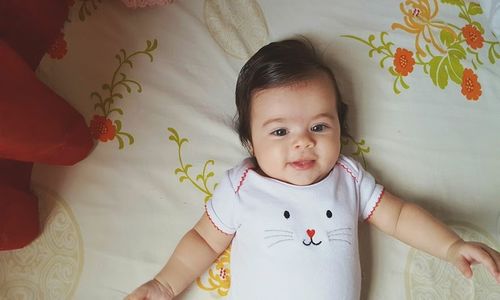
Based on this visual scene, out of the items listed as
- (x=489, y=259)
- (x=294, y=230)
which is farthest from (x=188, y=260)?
(x=489, y=259)

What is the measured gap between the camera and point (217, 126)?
1088 mm

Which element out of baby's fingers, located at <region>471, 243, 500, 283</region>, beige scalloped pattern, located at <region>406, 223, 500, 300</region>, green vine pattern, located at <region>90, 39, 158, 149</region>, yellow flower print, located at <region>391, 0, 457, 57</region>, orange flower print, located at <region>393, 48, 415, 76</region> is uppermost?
yellow flower print, located at <region>391, 0, 457, 57</region>

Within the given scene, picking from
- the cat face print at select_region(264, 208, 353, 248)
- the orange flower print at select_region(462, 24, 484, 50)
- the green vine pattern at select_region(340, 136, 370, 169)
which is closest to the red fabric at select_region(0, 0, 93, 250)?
the cat face print at select_region(264, 208, 353, 248)

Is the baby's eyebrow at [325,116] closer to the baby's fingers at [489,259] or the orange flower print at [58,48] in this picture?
the baby's fingers at [489,259]

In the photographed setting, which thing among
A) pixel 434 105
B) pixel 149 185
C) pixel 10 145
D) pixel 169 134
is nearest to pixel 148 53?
pixel 169 134

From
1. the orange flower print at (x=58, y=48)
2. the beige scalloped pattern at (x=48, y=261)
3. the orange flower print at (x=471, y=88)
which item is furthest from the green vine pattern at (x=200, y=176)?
the orange flower print at (x=471, y=88)

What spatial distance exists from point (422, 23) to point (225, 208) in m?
0.63

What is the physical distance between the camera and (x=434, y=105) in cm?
111

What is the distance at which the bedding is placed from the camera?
1021 mm

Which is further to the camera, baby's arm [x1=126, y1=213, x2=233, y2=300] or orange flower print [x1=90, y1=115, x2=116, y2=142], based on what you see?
orange flower print [x1=90, y1=115, x2=116, y2=142]

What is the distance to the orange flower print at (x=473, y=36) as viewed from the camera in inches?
45.0

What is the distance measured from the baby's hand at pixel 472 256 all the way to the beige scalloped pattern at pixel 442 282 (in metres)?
0.11

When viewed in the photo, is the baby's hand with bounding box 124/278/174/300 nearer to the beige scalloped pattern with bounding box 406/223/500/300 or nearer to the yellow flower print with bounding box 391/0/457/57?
the beige scalloped pattern with bounding box 406/223/500/300

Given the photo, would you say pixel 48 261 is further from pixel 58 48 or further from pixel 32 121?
pixel 58 48
